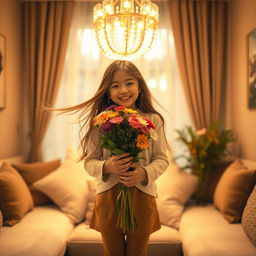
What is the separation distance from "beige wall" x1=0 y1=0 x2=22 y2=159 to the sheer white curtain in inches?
15.3

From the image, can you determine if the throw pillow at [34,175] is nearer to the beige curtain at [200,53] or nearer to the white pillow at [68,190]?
the white pillow at [68,190]

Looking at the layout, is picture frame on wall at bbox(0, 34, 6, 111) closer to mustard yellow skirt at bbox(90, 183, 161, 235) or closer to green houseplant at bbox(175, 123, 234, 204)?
green houseplant at bbox(175, 123, 234, 204)

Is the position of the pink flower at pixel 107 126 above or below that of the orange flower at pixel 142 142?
above

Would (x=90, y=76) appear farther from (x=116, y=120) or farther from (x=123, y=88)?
(x=116, y=120)

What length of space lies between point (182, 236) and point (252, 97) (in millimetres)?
1414

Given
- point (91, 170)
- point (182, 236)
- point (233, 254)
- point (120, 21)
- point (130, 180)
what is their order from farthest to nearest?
point (182, 236)
point (120, 21)
point (233, 254)
point (91, 170)
point (130, 180)

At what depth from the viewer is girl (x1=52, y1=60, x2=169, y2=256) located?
150 cm

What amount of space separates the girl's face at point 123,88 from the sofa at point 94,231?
99cm

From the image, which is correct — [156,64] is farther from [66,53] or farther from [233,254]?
[233,254]

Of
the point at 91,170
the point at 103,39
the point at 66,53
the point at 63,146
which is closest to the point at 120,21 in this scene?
the point at 103,39

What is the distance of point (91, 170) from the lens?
1557 mm

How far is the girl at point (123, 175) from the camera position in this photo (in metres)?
1.50

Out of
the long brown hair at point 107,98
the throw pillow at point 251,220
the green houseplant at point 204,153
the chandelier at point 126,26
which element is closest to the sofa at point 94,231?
the throw pillow at point 251,220

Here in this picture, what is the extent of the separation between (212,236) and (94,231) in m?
0.87
